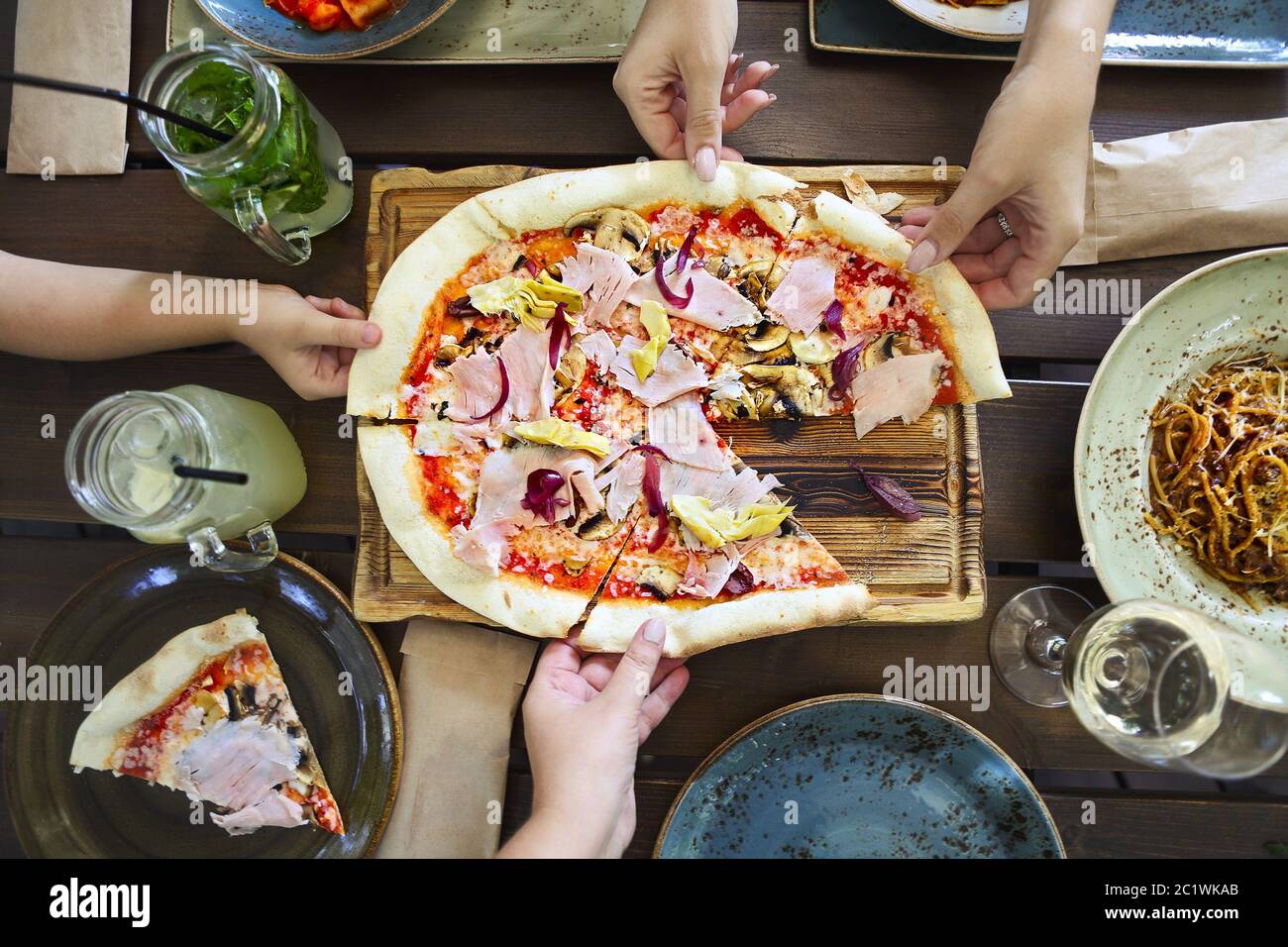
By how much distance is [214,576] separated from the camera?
2.29m

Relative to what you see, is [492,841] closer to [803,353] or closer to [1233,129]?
[803,353]

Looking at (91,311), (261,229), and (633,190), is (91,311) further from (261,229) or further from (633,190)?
(633,190)

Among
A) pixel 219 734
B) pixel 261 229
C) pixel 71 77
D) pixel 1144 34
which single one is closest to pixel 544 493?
pixel 261 229

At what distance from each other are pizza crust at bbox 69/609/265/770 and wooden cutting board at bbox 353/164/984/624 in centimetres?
38

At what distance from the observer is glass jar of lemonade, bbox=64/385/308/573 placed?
73.6 inches

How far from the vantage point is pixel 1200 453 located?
224 centimetres

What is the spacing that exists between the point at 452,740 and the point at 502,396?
3.40 feet

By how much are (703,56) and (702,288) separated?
620 mm

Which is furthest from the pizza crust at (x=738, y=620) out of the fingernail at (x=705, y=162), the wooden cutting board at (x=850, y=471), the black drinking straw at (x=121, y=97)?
the black drinking straw at (x=121, y=97)

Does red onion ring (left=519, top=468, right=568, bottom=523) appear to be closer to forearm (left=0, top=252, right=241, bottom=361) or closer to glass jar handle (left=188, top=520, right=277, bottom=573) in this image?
glass jar handle (left=188, top=520, right=277, bottom=573)

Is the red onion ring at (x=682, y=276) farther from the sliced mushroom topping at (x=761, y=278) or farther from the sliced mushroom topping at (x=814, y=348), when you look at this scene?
the sliced mushroom topping at (x=814, y=348)

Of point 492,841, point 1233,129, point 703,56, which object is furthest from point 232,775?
point 1233,129

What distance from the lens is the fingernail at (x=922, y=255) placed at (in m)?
2.16

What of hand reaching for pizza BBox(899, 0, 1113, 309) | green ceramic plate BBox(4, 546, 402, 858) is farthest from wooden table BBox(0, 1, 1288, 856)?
hand reaching for pizza BBox(899, 0, 1113, 309)
